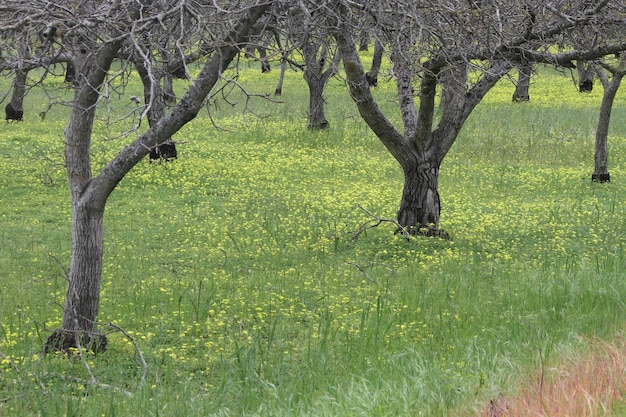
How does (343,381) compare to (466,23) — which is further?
(466,23)

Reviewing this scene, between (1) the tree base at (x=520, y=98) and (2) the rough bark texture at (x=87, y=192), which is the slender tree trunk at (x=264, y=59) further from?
(1) the tree base at (x=520, y=98)

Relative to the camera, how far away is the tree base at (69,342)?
293 inches

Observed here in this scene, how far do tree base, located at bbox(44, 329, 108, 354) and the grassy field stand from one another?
14 centimetres

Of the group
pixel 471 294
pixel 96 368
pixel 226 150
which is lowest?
pixel 96 368

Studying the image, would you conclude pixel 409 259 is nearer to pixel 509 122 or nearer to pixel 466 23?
pixel 466 23

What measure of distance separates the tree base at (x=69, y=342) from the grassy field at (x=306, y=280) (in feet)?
0.45

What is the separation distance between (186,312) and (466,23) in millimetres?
4192

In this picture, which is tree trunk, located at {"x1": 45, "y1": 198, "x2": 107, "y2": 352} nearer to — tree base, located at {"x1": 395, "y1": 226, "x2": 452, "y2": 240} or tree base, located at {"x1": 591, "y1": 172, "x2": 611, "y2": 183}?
tree base, located at {"x1": 395, "y1": 226, "x2": 452, "y2": 240}

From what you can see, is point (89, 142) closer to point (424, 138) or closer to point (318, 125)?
point (424, 138)

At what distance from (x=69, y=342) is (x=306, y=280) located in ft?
11.2

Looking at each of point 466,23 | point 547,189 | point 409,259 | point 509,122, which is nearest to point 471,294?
point 409,259

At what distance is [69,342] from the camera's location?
7535mm

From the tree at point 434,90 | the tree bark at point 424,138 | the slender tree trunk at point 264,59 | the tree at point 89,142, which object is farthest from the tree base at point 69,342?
the tree bark at point 424,138

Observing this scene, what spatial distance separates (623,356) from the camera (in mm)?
5598
